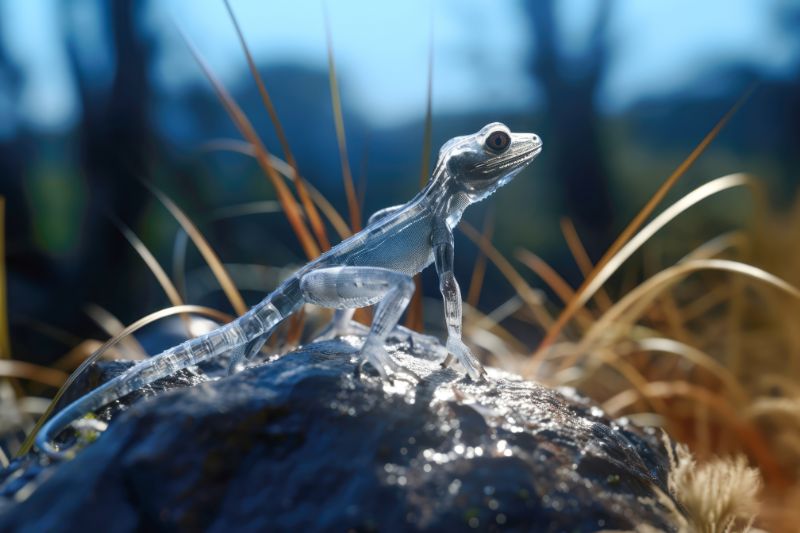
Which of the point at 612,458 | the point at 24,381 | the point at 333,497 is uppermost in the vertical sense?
the point at 333,497

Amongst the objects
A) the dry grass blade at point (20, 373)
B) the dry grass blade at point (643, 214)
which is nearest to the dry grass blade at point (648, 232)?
the dry grass blade at point (643, 214)

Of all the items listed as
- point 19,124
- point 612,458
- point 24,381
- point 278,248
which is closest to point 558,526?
point 612,458

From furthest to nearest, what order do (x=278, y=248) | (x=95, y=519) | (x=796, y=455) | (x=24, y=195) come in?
1. (x=278, y=248)
2. (x=24, y=195)
3. (x=796, y=455)
4. (x=95, y=519)

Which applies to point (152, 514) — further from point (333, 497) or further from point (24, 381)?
point (24, 381)

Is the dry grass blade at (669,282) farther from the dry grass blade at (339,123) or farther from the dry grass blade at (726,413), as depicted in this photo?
the dry grass blade at (339,123)

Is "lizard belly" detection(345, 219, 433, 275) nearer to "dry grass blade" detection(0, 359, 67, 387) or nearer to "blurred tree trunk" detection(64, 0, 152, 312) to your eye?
"dry grass blade" detection(0, 359, 67, 387)

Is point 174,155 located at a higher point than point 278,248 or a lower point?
higher

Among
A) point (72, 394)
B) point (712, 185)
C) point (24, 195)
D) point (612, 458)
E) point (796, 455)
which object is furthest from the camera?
point (24, 195)
